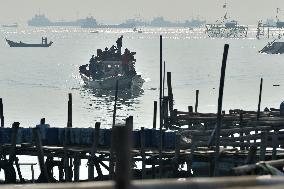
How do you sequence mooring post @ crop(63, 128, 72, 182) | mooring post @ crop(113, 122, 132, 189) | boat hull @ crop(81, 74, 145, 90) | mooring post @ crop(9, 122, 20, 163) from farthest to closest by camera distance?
boat hull @ crop(81, 74, 145, 90) → mooring post @ crop(63, 128, 72, 182) → mooring post @ crop(9, 122, 20, 163) → mooring post @ crop(113, 122, 132, 189)

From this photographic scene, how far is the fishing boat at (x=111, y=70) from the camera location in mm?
124100

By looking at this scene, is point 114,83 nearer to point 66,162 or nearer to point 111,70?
point 111,70

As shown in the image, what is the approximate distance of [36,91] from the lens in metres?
139

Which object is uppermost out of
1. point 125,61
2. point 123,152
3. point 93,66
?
point 123,152

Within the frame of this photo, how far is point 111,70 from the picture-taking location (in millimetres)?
126188

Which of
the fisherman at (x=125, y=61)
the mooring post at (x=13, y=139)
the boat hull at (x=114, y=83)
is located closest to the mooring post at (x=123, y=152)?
the mooring post at (x=13, y=139)

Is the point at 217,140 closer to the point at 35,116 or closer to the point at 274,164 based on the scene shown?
the point at 274,164

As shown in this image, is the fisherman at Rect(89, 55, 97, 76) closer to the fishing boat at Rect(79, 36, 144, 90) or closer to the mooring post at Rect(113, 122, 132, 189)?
the fishing boat at Rect(79, 36, 144, 90)

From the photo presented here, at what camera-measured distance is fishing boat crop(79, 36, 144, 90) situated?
407ft

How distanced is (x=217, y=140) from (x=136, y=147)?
21.5 ft

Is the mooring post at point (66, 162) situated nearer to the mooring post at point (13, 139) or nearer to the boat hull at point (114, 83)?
the mooring post at point (13, 139)

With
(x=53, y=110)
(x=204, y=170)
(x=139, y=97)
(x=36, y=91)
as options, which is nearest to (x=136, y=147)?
(x=204, y=170)

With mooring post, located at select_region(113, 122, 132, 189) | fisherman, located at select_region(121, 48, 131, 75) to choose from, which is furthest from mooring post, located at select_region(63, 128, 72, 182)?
fisherman, located at select_region(121, 48, 131, 75)

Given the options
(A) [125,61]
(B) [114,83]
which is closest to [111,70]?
(B) [114,83]
